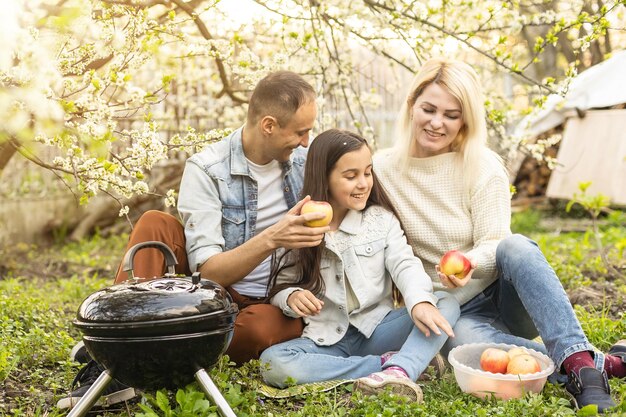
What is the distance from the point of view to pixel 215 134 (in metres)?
3.91

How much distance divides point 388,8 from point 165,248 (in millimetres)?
2231

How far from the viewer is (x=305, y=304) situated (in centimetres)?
321

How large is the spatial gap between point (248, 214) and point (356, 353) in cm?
77

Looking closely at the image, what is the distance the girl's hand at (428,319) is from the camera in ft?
10.2

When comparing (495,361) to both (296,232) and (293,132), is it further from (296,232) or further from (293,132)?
(293,132)

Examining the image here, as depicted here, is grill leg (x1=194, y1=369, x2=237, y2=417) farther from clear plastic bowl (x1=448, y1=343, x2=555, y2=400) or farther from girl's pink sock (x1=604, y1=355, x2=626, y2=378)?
girl's pink sock (x1=604, y1=355, x2=626, y2=378)

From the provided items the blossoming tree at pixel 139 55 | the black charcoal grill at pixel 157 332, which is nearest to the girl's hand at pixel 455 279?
the black charcoal grill at pixel 157 332

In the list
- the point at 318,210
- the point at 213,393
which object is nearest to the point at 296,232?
the point at 318,210

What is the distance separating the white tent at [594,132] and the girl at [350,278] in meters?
5.23

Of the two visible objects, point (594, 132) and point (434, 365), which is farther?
point (594, 132)

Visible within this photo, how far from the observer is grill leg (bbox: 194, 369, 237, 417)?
252 centimetres

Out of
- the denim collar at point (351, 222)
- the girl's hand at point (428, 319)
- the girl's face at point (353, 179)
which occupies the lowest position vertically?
the girl's hand at point (428, 319)

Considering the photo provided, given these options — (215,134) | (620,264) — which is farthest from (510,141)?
(215,134)

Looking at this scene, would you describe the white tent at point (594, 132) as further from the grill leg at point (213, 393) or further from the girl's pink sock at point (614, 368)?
the grill leg at point (213, 393)
